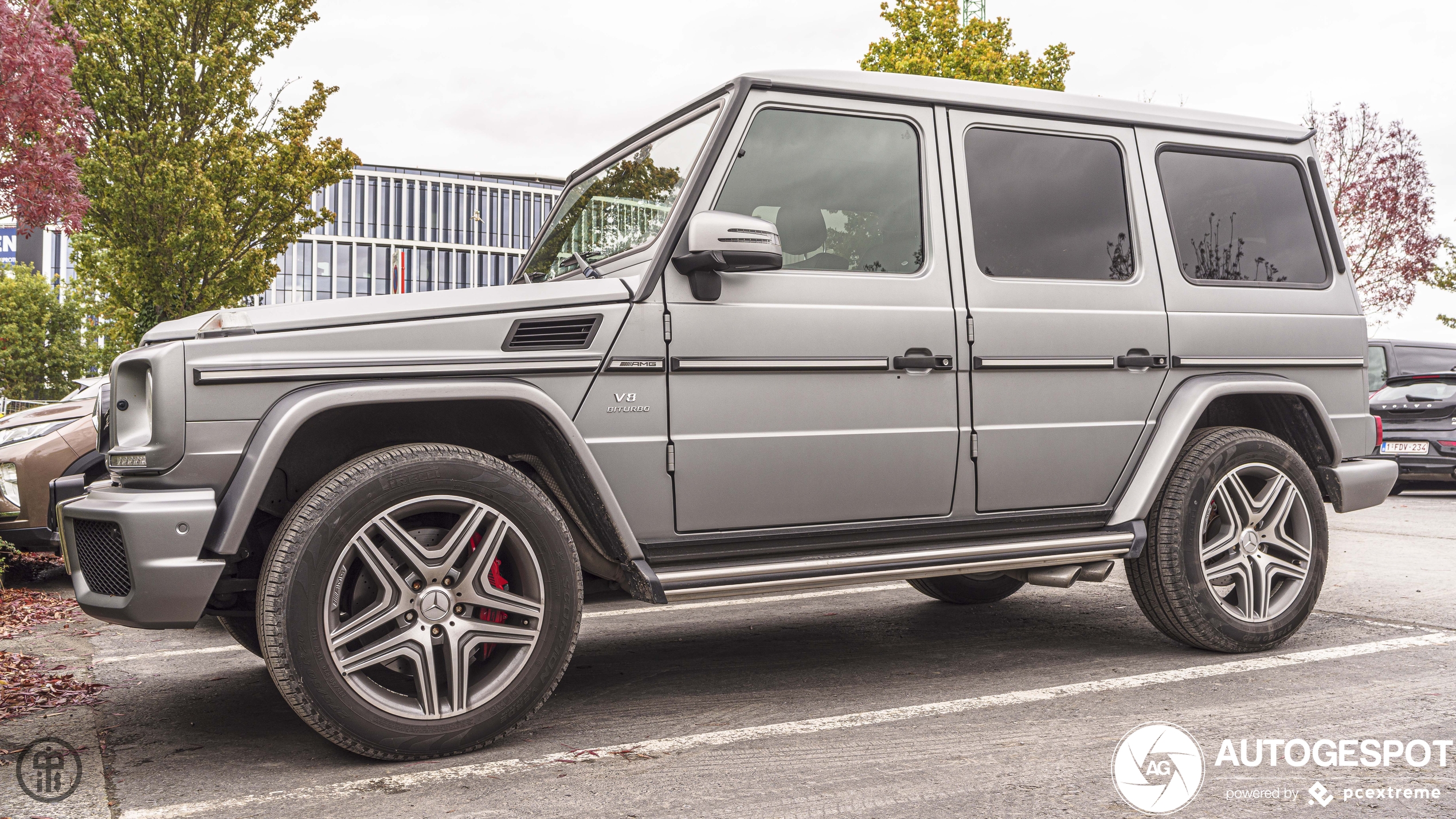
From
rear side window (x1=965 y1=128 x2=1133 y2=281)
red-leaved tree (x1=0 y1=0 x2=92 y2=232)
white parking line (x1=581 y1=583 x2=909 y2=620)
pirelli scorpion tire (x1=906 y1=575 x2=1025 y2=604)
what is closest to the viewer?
rear side window (x1=965 y1=128 x2=1133 y2=281)

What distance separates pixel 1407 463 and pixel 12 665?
14.5 meters

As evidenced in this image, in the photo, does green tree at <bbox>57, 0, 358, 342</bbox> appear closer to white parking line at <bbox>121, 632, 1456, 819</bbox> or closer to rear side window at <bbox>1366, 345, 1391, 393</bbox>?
white parking line at <bbox>121, 632, 1456, 819</bbox>

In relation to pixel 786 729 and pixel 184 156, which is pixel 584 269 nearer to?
pixel 786 729

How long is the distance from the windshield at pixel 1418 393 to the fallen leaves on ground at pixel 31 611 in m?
14.2

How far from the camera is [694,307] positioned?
11.7 feet

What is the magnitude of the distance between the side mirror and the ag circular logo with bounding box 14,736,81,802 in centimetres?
239

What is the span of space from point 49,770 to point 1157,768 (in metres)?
3.30

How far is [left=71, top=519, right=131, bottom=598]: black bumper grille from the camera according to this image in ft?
9.72

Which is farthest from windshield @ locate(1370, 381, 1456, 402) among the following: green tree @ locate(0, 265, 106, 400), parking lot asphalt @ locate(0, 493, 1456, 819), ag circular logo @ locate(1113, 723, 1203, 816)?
green tree @ locate(0, 265, 106, 400)

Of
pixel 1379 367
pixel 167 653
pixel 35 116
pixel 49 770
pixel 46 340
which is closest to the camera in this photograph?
pixel 49 770

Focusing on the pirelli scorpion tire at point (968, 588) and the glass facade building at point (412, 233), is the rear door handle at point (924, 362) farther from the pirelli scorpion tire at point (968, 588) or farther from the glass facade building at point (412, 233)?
the glass facade building at point (412, 233)

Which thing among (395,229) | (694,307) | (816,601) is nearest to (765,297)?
(694,307)

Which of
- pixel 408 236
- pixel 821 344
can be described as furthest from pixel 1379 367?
pixel 408 236

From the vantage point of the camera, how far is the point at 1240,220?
4.77 metres
